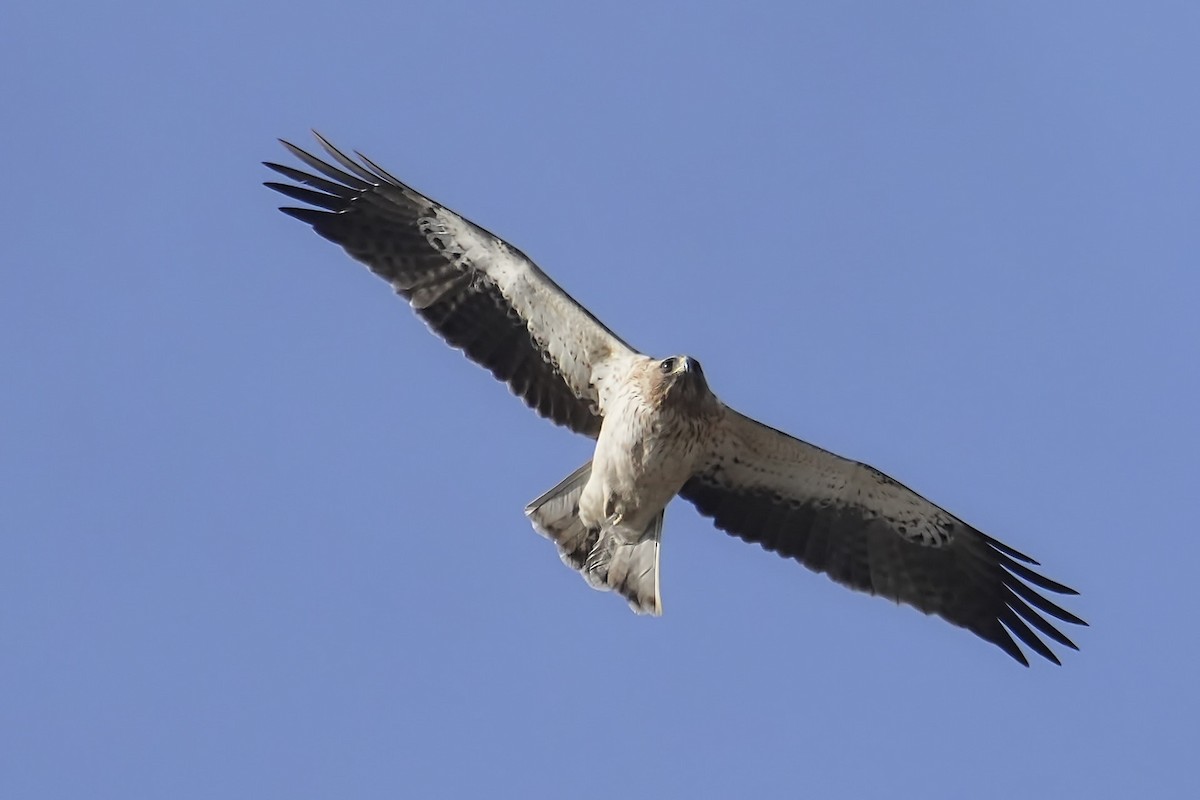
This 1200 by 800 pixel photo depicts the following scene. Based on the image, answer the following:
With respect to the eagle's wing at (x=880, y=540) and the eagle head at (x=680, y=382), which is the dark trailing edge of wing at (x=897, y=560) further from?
the eagle head at (x=680, y=382)

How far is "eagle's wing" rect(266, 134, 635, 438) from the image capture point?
11625 millimetres

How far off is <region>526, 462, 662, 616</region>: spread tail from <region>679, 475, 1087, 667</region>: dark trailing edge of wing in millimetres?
662

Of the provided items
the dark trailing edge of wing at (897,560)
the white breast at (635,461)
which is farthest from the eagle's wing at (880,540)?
the white breast at (635,461)

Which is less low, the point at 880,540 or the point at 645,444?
the point at 880,540

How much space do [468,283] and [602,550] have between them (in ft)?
7.40

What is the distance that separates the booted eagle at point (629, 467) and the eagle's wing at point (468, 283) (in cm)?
1

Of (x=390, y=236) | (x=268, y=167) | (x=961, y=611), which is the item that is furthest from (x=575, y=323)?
(x=961, y=611)

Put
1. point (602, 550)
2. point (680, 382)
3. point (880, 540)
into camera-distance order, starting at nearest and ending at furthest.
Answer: point (680, 382) → point (602, 550) → point (880, 540)

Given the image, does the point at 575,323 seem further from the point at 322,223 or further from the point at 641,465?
the point at 322,223

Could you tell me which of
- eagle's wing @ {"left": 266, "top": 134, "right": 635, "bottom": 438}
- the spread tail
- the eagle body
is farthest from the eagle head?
the spread tail

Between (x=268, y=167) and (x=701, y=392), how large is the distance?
3709mm

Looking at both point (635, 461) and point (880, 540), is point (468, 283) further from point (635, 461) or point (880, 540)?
point (880, 540)

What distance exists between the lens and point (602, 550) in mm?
11703

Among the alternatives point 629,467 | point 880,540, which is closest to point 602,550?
point 629,467
